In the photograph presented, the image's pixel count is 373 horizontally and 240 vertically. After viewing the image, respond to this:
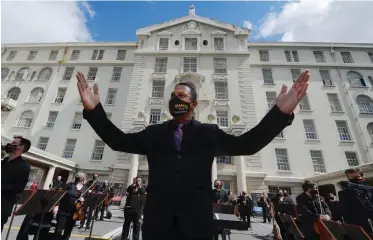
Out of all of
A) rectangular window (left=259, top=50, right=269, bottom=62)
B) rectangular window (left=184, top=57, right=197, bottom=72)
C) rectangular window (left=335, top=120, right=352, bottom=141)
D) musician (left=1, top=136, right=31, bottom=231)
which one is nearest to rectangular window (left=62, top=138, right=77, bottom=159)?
rectangular window (left=184, top=57, right=197, bottom=72)

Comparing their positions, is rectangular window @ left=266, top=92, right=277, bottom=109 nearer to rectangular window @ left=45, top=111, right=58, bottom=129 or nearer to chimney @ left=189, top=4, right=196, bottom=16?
chimney @ left=189, top=4, right=196, bottom=16

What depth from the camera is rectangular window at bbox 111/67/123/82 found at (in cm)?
2510

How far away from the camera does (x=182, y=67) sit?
2339cm

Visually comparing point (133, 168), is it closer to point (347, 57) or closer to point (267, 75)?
point (267, 75)

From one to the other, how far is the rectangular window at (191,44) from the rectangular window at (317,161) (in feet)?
58.0

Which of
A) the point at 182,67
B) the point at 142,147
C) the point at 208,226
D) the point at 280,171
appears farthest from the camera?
the point at 182,67

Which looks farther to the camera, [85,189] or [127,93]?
[127,93]

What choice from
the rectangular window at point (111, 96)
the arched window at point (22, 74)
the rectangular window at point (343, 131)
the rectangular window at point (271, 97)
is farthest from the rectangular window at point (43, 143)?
the rectangular window at point (343, 131)

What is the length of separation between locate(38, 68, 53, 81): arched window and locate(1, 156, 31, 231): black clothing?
1071 inches

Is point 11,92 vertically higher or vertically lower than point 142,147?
higher

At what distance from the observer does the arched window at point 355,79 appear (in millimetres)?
22938

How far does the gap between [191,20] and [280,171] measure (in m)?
21.4

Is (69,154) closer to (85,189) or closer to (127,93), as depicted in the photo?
(127,93)

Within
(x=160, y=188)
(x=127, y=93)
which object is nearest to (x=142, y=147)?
(x=160, y=188)
